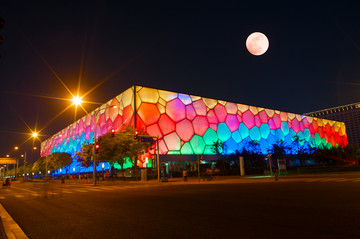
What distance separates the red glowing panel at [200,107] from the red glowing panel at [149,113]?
10246mm

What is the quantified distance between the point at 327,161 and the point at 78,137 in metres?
63.9

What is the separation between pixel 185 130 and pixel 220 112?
40.7ft

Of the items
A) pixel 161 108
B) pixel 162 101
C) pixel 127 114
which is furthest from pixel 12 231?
pixel 162 101

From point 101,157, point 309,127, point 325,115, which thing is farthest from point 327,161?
point 325,115

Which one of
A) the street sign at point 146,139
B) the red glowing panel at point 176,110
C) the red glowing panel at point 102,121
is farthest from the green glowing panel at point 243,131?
the street sign at point 146,139

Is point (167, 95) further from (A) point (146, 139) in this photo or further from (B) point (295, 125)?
(B) point (295, 125)

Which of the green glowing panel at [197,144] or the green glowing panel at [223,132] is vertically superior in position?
the green glowing panel at [223,132]

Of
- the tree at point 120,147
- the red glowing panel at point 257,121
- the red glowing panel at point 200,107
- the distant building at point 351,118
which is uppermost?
the distant building at point 351,118

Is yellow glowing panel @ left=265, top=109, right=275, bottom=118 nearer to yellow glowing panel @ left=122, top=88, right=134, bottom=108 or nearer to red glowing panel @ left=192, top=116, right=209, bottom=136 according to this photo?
red glowing panel @ left=192, top=116, right=209, bottom=136

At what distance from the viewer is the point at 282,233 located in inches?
189

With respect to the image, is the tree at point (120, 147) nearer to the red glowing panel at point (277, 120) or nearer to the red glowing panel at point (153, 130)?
the red glowing panel at point (153, 130)

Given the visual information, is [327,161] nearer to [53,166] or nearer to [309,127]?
[309,127]

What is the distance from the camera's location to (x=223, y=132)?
2375 inches

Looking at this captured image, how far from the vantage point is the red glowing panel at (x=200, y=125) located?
5534 cm
